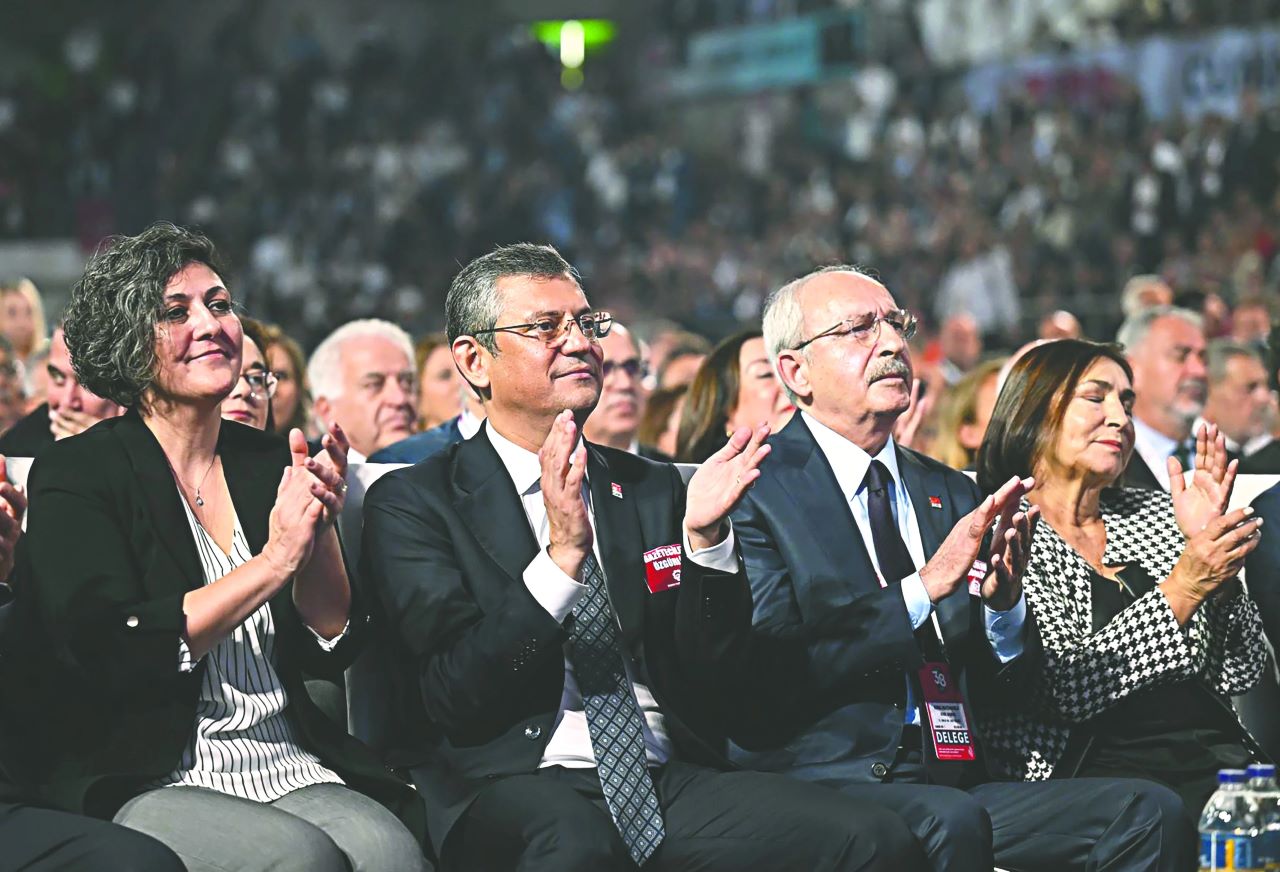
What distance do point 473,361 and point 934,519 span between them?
3.81ft

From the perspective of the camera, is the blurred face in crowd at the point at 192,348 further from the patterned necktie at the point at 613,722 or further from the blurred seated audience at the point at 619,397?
the blurred seated audience at the point at 619,397

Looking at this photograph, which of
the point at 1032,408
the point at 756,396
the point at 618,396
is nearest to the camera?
the point at 1032,408

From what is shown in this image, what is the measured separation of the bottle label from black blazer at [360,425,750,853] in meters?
1.07

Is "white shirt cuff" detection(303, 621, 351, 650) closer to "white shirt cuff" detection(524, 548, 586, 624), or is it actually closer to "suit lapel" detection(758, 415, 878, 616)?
"white shirt cuff" detection(524, 548, 586, 624)

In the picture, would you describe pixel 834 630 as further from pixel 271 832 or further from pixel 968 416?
pixel 968 416

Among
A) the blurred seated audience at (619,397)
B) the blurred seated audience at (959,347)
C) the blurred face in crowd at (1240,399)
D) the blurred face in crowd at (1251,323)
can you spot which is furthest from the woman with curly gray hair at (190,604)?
the blurred seated audience at (959,347)

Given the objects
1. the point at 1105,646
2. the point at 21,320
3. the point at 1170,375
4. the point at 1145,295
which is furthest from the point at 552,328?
the point at 1145,295

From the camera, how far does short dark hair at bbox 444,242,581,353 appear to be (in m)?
4.39

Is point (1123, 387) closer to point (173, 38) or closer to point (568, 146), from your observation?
point (568, 146)

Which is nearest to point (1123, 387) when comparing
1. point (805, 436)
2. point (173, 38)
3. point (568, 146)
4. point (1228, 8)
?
point (805, 436)

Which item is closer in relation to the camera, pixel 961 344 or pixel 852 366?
pixel 852 366

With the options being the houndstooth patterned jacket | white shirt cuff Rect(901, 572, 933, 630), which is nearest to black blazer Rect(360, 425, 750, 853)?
white shirt cuff Rect(901, 572, 933, 630)

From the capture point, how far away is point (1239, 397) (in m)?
8.34

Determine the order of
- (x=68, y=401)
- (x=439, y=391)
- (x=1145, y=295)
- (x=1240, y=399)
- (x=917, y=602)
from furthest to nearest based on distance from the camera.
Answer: (x=1145, y=295) → (x=1240, y=399) → (x=439, y=391) → (x=68, y=401) → (x=917, y=602)
